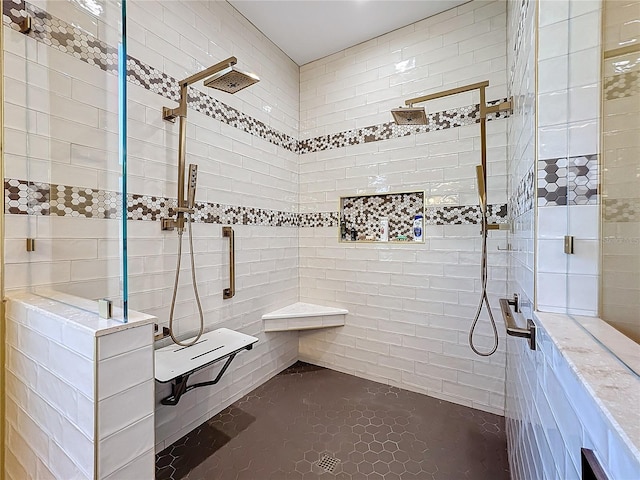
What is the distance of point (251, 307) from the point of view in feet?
7.71

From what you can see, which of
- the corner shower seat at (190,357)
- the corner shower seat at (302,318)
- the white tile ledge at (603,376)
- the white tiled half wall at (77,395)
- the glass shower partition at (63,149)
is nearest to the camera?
the white tile ledge at (603,376)

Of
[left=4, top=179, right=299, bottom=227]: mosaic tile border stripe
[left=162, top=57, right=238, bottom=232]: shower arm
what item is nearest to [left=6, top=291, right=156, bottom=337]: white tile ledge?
[left=4, top=179, right=299, bottom=227]: mosaic tile border stripe

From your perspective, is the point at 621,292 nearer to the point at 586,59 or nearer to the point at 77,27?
the point at 586,59

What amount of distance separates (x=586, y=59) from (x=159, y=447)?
257 centimetres

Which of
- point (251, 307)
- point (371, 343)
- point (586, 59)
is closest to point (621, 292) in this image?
point (586, 59)

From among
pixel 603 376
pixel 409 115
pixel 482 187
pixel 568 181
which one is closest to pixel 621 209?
pixel 568 181

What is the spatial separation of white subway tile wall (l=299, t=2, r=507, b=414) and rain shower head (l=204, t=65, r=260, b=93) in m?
1.23

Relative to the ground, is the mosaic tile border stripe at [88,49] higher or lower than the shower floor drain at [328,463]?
higher

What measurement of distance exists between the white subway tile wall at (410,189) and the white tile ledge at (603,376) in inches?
56.6

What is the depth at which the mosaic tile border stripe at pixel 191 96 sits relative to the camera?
1293 mm

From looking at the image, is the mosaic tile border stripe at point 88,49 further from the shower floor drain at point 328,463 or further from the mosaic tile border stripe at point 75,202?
the shower floor drain at point 328,463

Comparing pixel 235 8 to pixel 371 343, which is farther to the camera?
pixel 371 343

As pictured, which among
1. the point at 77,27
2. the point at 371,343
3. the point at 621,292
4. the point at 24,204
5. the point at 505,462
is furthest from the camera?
the point at 371,343

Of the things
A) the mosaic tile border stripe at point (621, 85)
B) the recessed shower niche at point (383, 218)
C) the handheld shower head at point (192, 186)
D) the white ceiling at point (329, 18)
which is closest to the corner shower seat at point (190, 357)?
the handheld shower head at point (192, 186)
